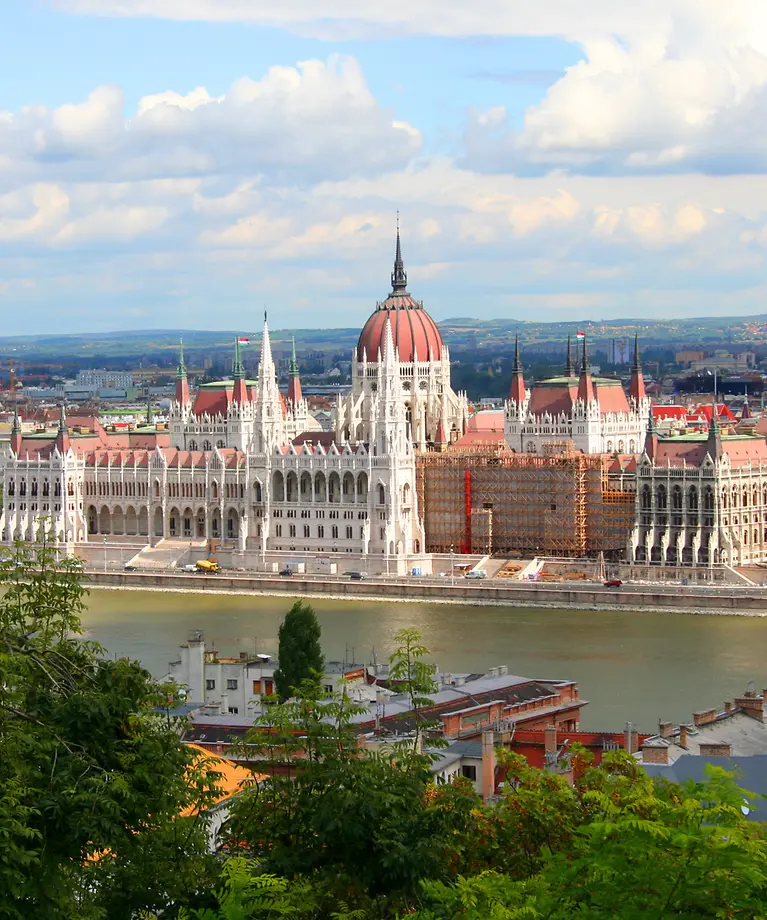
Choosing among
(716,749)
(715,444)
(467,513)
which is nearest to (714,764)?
(716,749)

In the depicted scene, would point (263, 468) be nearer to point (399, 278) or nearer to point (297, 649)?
point (399, 278)

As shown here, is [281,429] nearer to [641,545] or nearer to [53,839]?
[641,545]

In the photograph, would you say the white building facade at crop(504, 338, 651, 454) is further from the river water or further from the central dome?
the river water

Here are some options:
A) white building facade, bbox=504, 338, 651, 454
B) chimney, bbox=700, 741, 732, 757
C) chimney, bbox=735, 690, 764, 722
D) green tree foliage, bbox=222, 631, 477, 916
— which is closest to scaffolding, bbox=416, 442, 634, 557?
white building facade, bbox=504, 338, 651, 454

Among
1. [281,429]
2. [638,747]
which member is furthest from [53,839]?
[281,429]

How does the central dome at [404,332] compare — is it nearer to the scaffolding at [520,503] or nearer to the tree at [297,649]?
the scaffolding at [520,503]
